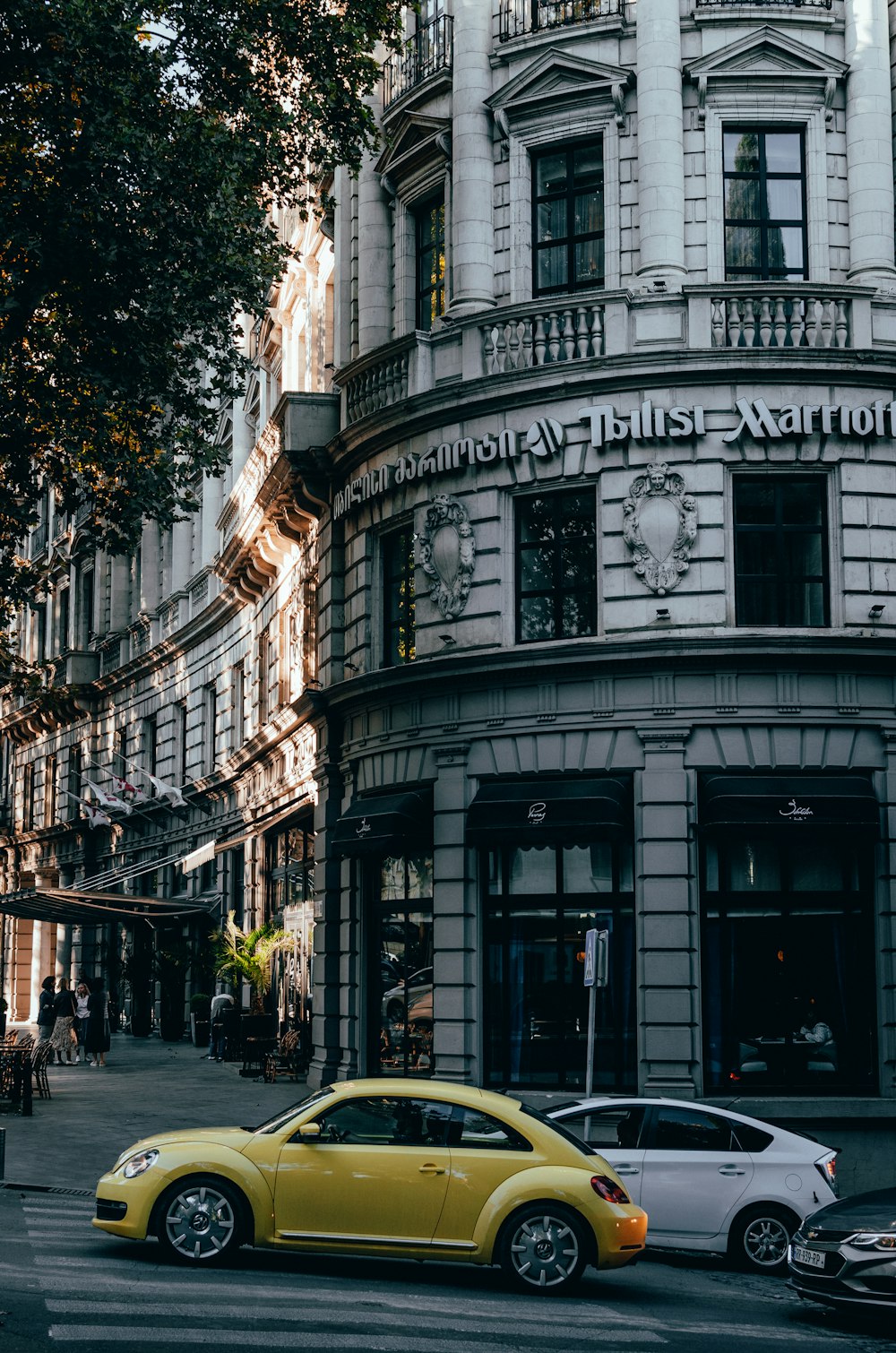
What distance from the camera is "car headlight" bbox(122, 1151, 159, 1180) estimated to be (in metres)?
12.6

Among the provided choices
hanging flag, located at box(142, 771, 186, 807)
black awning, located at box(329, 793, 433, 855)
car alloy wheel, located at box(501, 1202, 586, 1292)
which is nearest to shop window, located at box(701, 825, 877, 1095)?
black awning, located at box(329, 793, 433, 855)

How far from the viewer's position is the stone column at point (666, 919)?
21.2 metres

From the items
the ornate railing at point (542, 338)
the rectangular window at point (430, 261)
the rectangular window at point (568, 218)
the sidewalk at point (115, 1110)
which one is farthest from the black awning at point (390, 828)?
the rectangular window at point (568, 218)

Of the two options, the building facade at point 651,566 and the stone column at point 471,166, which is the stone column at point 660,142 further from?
the stone column at point 471,166

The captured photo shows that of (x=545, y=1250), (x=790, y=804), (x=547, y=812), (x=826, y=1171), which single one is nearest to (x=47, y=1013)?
(x=547, y=812)

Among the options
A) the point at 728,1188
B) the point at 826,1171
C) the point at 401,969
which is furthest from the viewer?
the point at 401,969

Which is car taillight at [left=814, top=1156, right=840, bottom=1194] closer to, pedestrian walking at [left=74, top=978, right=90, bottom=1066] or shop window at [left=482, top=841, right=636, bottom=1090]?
shop window at [left=482, top=841, right=636, bottom=1090]

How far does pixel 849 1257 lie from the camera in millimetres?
12492

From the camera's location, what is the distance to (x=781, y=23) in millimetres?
23188

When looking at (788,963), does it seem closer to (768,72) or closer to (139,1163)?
(139,1163)

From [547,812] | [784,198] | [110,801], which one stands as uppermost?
[784,198]

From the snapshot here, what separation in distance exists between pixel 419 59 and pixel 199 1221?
63.3ft

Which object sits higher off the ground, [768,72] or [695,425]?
[768,72]

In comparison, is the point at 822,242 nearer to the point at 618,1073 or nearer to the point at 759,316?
the point at 759,316
